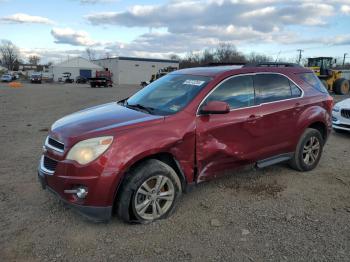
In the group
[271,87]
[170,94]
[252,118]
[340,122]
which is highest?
[271,87]

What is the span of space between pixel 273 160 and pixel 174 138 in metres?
1.97

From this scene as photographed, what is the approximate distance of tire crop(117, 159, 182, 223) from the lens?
390 centimetres

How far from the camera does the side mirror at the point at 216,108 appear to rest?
14.0ft

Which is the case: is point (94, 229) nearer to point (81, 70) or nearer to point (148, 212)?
point (148, 212)

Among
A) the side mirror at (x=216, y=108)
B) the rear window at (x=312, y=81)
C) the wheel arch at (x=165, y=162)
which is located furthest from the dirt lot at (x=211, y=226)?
the rear window at (x=312, y=81)

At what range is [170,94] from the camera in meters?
4.89

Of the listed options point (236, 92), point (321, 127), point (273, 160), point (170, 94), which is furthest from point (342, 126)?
point (170, 94)

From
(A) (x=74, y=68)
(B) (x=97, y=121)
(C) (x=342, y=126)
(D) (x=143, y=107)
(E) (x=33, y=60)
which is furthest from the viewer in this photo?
(E) (x=33, y=60)

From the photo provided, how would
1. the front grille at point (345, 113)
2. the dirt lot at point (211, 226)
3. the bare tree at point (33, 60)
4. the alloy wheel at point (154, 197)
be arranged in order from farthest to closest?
the bare tree at point (33, 60), the front grille at point (345, 113), the alloy wheel at point (154, 197), the dirt lot at point (211, 226)

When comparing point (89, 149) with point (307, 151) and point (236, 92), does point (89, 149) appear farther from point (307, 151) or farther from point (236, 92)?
point (307, 151)

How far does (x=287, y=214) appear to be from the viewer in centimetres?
441

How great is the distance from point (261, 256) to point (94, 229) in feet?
5.93

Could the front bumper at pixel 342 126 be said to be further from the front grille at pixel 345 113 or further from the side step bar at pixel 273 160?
the side step bar at pixel 273 160

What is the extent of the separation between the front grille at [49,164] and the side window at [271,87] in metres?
2.84
